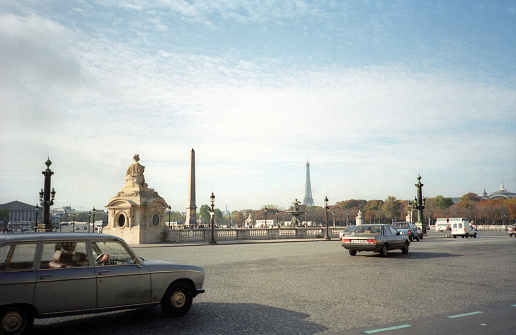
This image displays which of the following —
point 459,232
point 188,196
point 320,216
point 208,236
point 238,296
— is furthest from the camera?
point 320,216

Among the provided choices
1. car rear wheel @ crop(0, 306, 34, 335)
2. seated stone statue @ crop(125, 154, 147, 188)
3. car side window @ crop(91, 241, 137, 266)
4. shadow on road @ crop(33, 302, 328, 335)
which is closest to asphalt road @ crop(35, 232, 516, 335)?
shadow on road @ crop(33, 302, 328, 335)

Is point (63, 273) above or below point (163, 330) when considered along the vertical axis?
above

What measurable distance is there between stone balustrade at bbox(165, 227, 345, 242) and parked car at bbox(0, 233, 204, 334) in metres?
29.5

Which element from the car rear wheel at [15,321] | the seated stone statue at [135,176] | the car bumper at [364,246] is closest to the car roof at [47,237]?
the car rear wheel at [15,321]

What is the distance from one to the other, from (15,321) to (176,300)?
2.50 m

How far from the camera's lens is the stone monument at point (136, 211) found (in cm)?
3400

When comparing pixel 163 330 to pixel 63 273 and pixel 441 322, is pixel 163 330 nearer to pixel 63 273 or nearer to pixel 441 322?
pixel 63 273

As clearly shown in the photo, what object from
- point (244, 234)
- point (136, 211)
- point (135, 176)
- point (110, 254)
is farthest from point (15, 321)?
point (244, 234)

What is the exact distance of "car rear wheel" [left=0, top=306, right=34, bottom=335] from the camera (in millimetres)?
5590

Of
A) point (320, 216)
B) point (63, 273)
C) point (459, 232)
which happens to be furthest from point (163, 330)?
point (320, 216)

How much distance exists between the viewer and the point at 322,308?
319 inches

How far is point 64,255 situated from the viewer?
6.38 meters

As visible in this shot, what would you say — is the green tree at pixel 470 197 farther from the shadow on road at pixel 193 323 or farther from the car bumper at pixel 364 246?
the shadow on road at pixel 193 323

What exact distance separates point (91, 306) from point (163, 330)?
1138 millimetres
